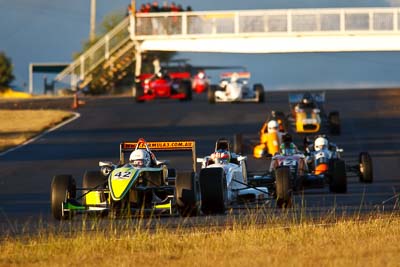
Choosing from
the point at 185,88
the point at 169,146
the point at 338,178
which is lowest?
the point at 338,178

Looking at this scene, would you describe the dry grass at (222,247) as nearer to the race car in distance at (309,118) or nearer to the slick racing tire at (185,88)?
the race car in distance at (309,118)

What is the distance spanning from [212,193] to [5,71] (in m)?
79.6

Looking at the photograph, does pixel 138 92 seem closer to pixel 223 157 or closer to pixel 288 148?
pixel 288 148

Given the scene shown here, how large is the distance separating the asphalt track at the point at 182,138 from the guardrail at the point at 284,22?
313 centimetres

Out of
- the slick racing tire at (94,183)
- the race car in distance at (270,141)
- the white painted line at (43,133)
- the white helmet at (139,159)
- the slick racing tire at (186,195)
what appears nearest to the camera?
the slick racing tire at (186,195)

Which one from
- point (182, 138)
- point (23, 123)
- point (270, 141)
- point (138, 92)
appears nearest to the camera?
point (270, 141)

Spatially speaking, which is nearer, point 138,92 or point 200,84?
point 138,92

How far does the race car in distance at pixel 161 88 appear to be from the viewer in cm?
6172

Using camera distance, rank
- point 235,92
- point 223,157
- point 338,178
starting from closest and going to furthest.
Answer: point 223,157 < point 338,178 < point 235,92

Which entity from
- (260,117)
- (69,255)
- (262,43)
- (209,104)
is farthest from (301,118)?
(69,255)

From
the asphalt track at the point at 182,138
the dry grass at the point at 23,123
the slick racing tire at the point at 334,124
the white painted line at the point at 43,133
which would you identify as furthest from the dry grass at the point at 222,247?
the slick racing tire at the point at 334,124

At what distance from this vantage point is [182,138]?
45.3m

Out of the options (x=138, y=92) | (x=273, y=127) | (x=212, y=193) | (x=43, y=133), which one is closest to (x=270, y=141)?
(x=273, y=127)

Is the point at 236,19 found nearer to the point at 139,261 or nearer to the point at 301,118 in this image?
the point at 301,118
